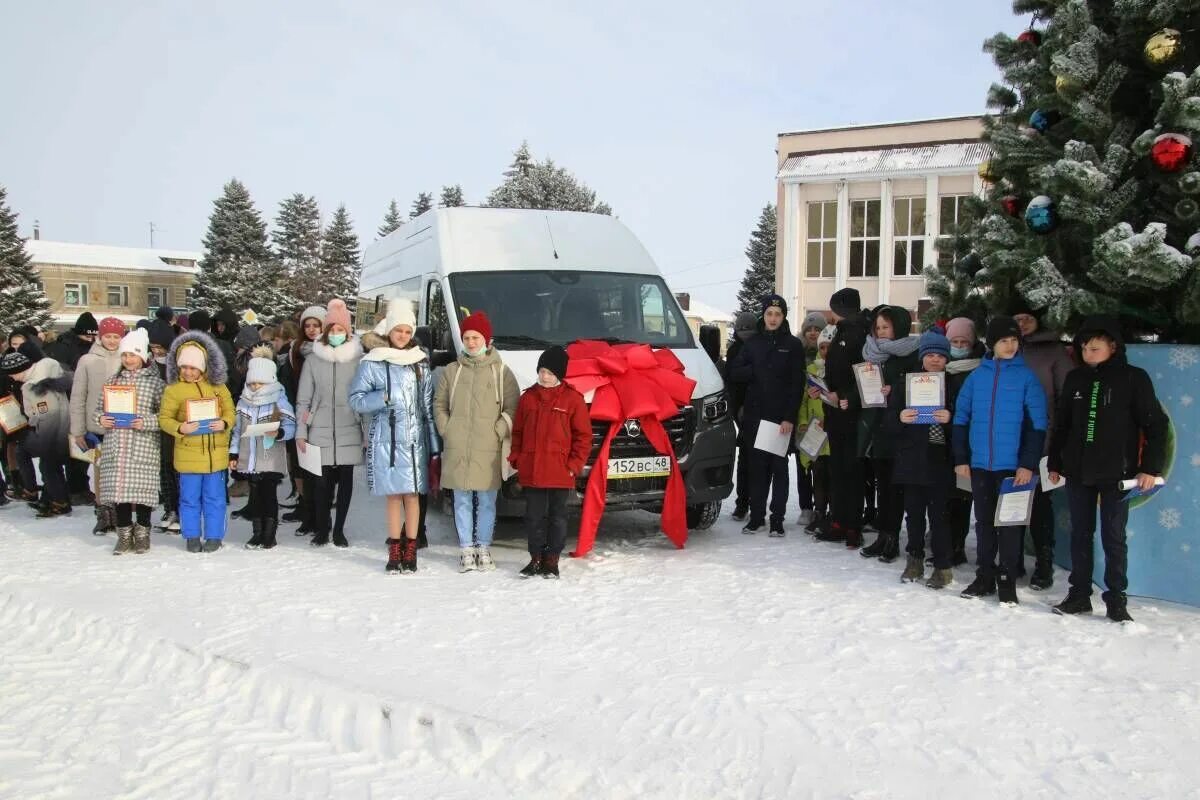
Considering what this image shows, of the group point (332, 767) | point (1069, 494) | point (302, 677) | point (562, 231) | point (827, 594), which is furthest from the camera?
point (562, 231)

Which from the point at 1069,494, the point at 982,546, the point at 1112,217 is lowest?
the point at 982,546

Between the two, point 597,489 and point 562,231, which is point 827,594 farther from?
point 562,231

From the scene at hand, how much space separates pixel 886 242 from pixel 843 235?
1.81 m

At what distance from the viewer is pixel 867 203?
40.2 metres

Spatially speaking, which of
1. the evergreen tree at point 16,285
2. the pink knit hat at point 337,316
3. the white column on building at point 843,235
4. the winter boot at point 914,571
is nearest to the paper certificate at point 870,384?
the winter boot at point 914,571

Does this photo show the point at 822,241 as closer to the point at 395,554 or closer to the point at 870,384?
the point at 870,384

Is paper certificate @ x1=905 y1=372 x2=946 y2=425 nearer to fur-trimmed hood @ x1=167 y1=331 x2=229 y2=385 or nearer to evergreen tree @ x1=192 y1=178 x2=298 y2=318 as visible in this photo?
fur-trimmed hood @ x1=167 y1=331 x2=229 y2=385

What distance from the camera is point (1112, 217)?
5.95 meters

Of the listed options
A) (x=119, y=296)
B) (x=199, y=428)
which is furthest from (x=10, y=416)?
(x=119, y=296)

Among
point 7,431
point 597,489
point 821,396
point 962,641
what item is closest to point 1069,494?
point 962,641

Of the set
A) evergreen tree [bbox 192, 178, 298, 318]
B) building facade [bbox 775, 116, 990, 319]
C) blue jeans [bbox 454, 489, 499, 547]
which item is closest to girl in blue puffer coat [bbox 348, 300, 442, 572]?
blue jeans [bbox 454, 489, 499, 547]

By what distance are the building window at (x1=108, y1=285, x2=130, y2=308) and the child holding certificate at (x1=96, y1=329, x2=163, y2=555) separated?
231 ft

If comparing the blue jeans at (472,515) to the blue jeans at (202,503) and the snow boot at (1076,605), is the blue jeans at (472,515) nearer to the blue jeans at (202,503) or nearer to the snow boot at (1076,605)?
the blue jeans at (202,503)

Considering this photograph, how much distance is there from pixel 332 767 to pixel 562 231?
19.7 feet
